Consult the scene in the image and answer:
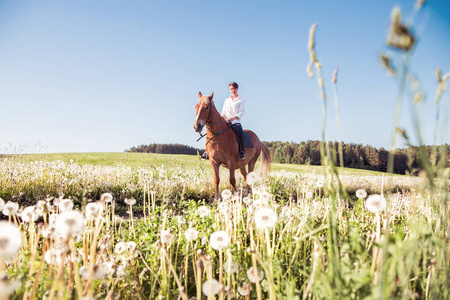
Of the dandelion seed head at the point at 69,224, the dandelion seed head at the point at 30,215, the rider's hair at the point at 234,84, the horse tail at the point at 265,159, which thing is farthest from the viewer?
the horse tail at the point at 265,159

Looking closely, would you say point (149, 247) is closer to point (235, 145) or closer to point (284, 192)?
point (235, 145)

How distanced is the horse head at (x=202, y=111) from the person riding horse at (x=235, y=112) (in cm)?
151

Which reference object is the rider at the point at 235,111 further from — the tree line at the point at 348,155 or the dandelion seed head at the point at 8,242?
the tree line at the point at 348,155

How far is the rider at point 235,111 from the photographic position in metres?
9.02

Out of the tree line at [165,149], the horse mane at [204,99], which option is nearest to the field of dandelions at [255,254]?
the horse mane at [204,99]

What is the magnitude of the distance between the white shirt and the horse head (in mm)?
1896

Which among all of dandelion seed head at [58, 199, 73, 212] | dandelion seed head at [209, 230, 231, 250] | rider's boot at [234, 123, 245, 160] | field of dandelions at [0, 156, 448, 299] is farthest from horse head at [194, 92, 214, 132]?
dandelion seed head at [209, 230, 231, 250]

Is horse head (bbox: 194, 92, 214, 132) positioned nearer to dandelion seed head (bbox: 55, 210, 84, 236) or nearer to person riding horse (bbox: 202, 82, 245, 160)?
person riding horse (bbox: 202, 82, 245, 160)

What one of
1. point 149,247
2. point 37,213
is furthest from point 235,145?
point 37,213

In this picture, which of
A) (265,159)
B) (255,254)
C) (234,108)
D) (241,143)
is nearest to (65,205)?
(255,254)

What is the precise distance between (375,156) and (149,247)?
63263mm

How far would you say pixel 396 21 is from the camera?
746mm

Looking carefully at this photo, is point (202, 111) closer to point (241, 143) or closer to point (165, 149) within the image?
point (241, 143)

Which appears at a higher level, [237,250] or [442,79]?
[442,79]
